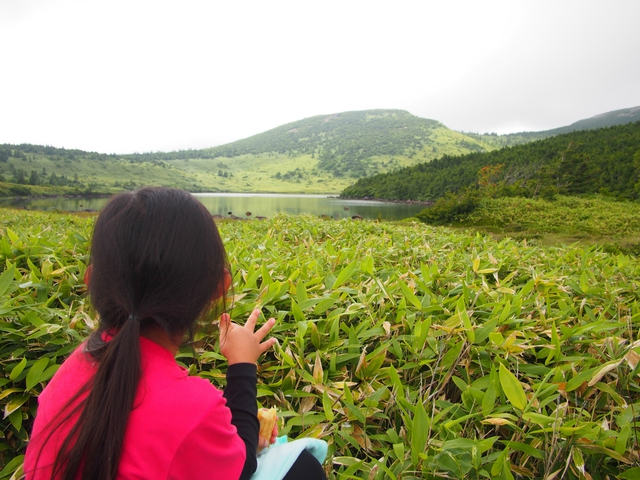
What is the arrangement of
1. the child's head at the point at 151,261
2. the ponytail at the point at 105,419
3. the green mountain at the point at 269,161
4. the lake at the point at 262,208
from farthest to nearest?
the green mountain at the point at 269,161 < the lake at the point at 262,208 < the child's head at the point at 151,261 < the ponytail at the point at 105,419

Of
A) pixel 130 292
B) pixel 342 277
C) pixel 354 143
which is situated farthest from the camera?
pixel 354 143

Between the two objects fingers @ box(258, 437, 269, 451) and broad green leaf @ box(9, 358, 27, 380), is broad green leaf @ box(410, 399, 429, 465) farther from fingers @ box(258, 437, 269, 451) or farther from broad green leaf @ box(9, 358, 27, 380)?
broad green leaf @ box(9, 358, 27, 380)

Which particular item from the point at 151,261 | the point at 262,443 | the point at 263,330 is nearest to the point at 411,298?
the point at 263,330

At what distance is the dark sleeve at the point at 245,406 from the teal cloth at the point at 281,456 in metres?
0.03

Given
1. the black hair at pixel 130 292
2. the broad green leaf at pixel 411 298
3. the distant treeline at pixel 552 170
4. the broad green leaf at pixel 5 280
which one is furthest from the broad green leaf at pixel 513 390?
the distant treeline at pixel 552 170

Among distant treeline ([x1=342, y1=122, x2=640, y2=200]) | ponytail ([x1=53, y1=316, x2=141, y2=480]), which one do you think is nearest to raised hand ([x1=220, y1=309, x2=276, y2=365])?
ponytail ([x1=53, y1=316, x2=141, y2=480])

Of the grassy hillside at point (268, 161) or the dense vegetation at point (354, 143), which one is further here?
the dense vegetation at point (354, 143)

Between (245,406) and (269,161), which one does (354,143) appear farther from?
(245,406)

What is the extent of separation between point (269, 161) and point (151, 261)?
154m

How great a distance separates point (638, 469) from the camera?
1060mm

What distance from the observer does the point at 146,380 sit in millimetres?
787

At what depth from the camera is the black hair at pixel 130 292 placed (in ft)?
2.33

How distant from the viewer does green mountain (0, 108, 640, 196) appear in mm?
83125

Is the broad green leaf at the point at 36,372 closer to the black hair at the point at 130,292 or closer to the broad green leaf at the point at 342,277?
the black hair at the point at 130,292
